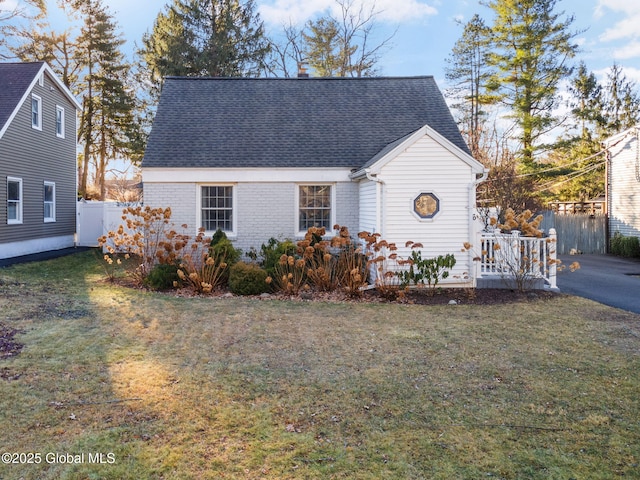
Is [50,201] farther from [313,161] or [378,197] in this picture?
[378,197]

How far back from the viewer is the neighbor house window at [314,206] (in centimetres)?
1329

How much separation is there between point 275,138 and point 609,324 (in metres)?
9.69

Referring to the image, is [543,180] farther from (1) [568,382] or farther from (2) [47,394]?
(2) [47,394]

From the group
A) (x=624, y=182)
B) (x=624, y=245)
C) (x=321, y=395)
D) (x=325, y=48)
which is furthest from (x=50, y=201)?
(x=624, y=182)

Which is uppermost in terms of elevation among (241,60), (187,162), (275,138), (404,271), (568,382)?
(241,60)

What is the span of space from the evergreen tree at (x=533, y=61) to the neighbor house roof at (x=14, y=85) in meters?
24.2

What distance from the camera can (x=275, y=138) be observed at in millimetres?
13812

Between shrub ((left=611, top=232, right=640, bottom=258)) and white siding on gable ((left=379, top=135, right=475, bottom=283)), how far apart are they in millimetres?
12014

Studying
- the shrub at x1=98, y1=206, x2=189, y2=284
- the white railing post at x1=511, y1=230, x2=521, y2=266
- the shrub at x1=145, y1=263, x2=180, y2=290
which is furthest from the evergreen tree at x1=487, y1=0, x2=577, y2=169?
the shrub at x1=145, y1=263, x2=180, y2=290

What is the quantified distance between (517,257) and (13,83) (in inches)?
685

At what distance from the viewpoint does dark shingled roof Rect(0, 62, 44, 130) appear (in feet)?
50.3

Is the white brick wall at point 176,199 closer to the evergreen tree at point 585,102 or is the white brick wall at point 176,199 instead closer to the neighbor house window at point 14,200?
the neighbor house window at point 14,200

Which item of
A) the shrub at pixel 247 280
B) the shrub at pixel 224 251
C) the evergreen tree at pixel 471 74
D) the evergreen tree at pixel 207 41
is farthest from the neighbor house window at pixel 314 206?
the evergreen tree at pixel 207 41

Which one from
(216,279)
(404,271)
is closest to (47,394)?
(216,279)
